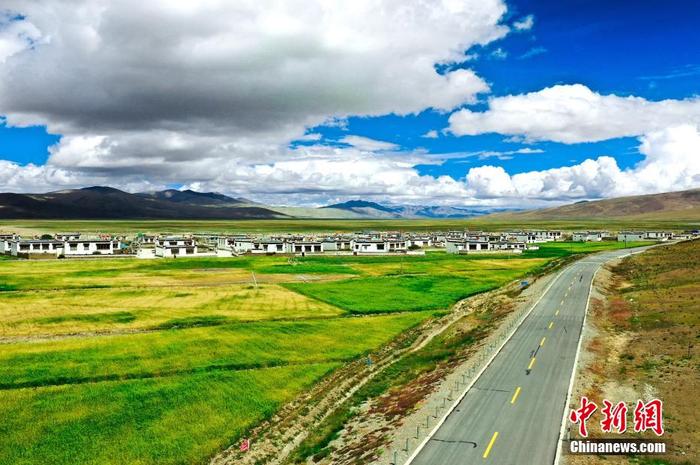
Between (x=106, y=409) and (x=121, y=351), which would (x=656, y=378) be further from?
(x=121, y=351)

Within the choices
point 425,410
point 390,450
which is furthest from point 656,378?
point 390,450

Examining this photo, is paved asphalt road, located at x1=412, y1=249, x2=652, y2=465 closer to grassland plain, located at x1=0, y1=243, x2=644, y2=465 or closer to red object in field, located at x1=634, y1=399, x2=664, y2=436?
red object in field, located at x1=634, y1=399, x2=664, y2=436

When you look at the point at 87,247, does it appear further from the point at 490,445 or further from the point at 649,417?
the point at 649,417

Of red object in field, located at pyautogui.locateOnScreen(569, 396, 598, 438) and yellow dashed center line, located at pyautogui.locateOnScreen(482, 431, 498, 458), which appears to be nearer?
yellow dashed center line, located at pyautogui.locateOnScreen(482, 431, 498, 458)

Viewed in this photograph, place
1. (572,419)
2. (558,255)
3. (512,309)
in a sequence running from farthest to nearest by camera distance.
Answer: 1. (558,255)
2. (512,309)
3. (572,419)

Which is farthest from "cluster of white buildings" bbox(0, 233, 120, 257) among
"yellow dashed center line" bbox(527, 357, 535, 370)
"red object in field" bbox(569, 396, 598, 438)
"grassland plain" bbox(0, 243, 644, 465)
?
"red object in field" bbox(569, 396, 598, 438)

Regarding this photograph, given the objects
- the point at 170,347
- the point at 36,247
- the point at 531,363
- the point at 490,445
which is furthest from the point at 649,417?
the point at 36,247
